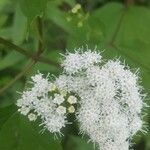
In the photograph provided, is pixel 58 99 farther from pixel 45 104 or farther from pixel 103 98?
pixel 103 98

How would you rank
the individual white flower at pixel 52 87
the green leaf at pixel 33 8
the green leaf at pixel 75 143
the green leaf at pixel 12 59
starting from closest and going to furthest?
the green leaf at pixel 33 8, the individual white flower at pixel 52 87, the green leaf at pixel 12 59, the green leaf at pixel 75 143

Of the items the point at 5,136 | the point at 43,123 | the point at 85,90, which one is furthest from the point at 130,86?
the point at 5,136

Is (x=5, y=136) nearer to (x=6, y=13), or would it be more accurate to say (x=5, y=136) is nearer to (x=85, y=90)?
(x=85, y=90)

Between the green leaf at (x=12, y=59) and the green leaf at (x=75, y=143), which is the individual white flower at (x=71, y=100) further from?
the green leaf at (x=75, y=143)

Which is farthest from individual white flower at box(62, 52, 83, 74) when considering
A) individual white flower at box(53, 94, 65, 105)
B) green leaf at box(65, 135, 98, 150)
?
green leaf at box(65, 135, 98, 150)

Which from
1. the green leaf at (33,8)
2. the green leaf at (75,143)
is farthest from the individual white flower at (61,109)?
the green leaf at (75,143)

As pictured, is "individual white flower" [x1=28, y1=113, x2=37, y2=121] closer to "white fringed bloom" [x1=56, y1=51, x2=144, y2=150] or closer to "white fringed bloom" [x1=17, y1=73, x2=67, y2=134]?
"white fringed bloom" [x1=17, y1=73, x2=67, y2=134]

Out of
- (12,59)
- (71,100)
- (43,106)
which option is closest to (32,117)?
(43,106)
